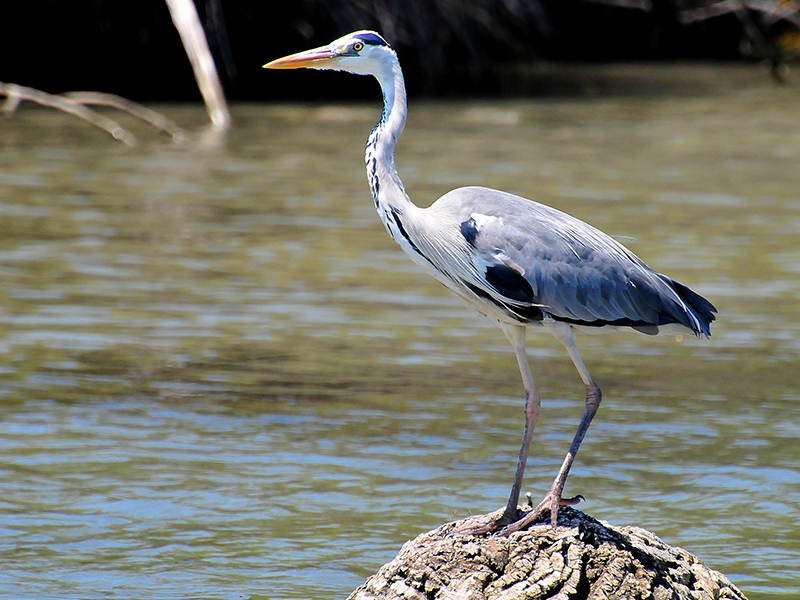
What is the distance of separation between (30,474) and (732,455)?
3949 millimetres

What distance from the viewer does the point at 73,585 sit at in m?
6.09

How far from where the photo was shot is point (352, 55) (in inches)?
219

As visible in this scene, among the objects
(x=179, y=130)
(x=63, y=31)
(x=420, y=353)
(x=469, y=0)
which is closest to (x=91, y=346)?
(x=420, y=353)

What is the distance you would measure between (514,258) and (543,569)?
1.28 meters

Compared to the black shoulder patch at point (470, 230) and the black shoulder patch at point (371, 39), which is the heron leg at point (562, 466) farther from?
the black shoulder patch at point (371, 39)

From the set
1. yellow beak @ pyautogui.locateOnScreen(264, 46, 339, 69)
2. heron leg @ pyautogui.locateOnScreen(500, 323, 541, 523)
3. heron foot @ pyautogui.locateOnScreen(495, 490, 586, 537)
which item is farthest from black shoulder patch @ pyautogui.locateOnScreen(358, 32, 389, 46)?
heron foot @ pyautogui.locateOnScreen(495, 490, 586, 537)

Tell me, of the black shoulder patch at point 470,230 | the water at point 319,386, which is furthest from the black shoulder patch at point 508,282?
the water at point 319,386

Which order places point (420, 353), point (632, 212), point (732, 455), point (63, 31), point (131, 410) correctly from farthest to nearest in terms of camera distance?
1. point (63, 31)
2. point (632, 212)
3. point (420, 353)
4. point (131, 410)
5. point (732, 455)

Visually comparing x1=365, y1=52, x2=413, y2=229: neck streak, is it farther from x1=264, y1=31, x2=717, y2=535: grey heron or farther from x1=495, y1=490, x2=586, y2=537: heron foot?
x1=495, y1=490, x2=586, y2=537: heron foot

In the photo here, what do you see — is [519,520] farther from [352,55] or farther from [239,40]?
[239,40]

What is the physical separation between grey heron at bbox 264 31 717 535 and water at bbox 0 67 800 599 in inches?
57.4

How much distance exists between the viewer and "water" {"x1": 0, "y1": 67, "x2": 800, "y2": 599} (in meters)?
6.65

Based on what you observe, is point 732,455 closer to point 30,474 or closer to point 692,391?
point 692,391

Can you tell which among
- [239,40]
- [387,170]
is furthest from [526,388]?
[239,40]
